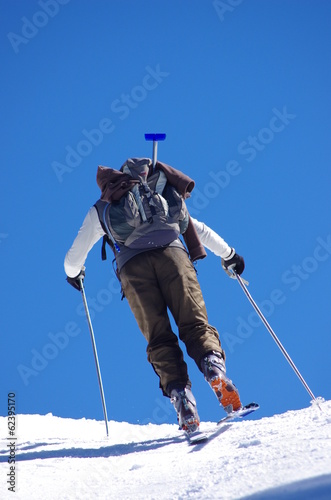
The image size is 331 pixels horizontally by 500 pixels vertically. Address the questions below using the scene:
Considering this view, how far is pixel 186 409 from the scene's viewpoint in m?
4.24

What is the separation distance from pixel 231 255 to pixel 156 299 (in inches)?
61.6

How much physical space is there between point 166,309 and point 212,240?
1.28 m

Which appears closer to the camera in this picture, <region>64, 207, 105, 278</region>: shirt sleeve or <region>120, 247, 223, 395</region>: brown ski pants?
<region>120, 247, 223, 395</region>: brown ski pants

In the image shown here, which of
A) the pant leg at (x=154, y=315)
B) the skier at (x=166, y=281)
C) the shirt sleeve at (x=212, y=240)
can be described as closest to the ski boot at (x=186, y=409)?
the skier at (x=166, y=281)

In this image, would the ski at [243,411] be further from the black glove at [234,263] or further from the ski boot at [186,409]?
the black glove at [234,263]

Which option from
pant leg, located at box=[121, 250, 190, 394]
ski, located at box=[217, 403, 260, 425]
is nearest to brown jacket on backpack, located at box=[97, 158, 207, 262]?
pant leg, located at box=[121, 250, 190, 394]

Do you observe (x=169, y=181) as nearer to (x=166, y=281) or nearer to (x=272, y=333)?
(x=166, y=281)

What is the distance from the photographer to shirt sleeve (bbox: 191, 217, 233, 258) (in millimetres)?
5652

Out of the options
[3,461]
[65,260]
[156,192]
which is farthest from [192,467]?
[65,260]

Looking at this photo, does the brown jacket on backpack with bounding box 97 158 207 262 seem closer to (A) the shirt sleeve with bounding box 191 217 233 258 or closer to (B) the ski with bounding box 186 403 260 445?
(A) the shirt sleeve with bounding box 191 217 233 258

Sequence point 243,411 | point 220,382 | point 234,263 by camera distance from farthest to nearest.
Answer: point 234,263, point 220,382, point 243,411

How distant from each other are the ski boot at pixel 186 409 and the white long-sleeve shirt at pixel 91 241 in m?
1.66

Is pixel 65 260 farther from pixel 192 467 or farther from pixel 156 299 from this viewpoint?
pixel 192 467

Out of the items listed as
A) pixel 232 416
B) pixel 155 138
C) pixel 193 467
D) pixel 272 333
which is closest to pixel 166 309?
pixel 232 416
